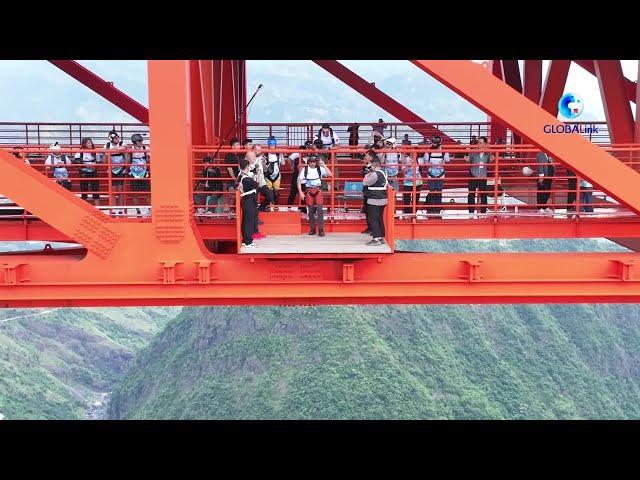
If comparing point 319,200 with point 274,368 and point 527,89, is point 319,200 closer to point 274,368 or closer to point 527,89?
point 527,89

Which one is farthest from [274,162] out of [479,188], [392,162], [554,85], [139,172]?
[554,85]

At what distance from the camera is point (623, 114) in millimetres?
13133

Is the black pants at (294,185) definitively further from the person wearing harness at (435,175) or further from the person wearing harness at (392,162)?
the person wearing harness at (435,175)

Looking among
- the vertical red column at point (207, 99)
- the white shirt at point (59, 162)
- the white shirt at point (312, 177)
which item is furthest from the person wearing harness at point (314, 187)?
the white shirt at point (59, 162)

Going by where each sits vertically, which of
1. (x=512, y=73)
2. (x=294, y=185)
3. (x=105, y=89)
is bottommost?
(x=294, y=185)

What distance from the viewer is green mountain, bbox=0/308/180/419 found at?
65188 millimetres

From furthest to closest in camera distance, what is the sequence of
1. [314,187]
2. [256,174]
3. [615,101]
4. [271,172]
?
[615,101], [271,172], [314,187], [256,174]

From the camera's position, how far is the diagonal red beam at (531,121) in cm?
836

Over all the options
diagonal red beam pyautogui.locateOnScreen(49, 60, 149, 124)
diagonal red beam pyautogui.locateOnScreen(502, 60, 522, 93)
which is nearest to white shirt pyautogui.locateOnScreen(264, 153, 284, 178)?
diagonal red beam pyautogui.locateOnScreen(49, 60, 149, 124)

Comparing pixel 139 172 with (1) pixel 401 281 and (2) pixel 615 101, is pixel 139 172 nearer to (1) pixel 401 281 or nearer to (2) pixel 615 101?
(1) pixel 401 281

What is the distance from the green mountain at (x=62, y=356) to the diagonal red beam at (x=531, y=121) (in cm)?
6006

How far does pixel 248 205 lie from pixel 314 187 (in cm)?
130

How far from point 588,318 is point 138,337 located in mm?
42045

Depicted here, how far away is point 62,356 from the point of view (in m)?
70.1
